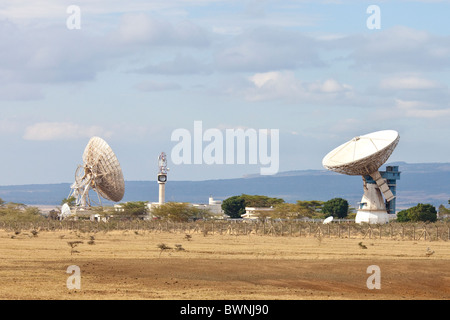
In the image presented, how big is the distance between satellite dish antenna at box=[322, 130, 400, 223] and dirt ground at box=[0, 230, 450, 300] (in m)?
33.7

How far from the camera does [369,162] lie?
309 ft

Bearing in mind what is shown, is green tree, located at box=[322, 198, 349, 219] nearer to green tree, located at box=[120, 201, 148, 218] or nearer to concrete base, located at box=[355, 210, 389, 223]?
green tree, located at box=[120, 201, 148, 218]

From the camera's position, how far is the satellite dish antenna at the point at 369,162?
92938 mm

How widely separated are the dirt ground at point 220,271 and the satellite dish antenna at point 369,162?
33.7 meters

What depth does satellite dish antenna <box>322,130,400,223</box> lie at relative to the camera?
305 ft

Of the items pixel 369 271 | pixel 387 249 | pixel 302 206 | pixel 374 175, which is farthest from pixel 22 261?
pixel 302 206

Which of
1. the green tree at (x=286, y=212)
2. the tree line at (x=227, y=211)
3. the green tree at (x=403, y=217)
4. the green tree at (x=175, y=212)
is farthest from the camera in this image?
the green tree at (x=286, y=212)

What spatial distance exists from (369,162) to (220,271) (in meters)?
56.7

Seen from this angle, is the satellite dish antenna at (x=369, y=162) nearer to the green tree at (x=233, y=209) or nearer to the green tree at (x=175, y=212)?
the green tree at (x=175, y=212)
